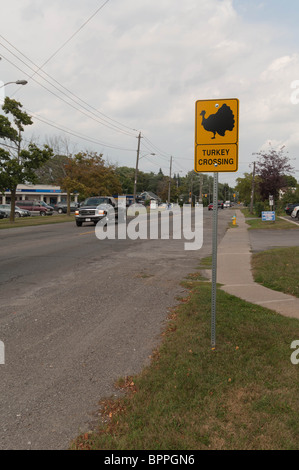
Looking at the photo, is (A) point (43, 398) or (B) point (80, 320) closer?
(A) point (43, 398)

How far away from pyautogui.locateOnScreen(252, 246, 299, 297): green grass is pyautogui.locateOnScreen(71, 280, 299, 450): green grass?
307 centimetres

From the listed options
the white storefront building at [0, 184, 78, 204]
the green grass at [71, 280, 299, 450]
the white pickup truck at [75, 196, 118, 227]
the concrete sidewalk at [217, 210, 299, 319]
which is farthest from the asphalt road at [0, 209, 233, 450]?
the white storefront building at [0, 184, 78, 204]

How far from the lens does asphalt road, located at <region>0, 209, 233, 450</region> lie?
3260mm

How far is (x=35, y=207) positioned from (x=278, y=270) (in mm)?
45943

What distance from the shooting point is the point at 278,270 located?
969 centimetres

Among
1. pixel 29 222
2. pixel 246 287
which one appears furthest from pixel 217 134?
pixel 29 222

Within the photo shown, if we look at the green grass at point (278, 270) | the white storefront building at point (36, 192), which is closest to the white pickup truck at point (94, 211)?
the green grass at point (278, 270)

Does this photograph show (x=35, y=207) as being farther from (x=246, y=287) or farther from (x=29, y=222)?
(x=246, y=287)

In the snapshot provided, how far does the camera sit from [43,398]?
356 centimetres

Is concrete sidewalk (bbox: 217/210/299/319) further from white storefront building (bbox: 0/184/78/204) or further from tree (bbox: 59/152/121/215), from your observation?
white storefront building (bbox: 0/184/78/204)

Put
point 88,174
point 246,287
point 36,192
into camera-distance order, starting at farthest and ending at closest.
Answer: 1. point 36,192
2. point 88,174
3. point 246,287
